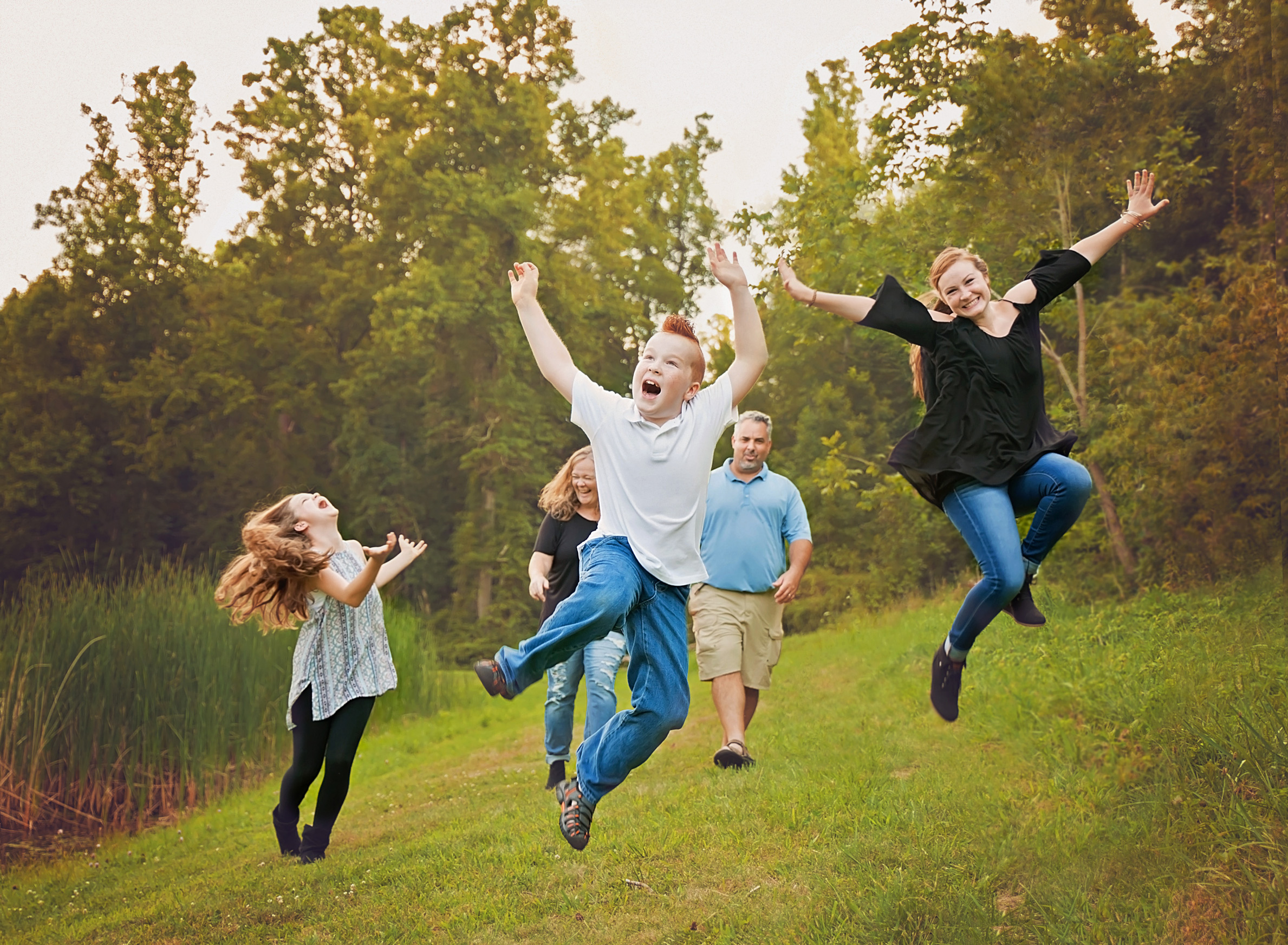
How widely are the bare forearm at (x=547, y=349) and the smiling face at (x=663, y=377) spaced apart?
0.26 meters

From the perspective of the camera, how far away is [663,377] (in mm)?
4133

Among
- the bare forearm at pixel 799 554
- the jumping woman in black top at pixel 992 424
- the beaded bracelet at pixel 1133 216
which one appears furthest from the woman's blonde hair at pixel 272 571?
the beaded bracelet at pixel 1133 216

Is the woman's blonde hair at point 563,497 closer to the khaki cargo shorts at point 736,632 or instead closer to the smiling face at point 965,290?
the khaki cargo shorts at point 736,632

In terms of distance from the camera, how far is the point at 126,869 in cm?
789

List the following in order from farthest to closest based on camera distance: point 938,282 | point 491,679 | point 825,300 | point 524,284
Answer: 1. point 938,282
2. point 825,300
3. point 524,284
4. point 491,679

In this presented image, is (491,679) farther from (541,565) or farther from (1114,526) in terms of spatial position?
(1114,526)

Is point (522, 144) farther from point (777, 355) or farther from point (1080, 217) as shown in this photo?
point (1080, 217)

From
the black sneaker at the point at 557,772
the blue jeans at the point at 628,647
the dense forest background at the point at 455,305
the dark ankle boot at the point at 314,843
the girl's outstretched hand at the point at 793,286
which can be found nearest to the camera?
the blue jeans at the point at 628,647

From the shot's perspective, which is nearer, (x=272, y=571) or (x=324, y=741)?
(x=272, y=571)

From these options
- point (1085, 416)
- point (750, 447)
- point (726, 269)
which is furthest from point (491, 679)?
point (1085, 416)

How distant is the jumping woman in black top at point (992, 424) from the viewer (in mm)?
4641

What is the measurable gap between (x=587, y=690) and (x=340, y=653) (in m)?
1.93

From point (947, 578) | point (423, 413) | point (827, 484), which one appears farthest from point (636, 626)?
point (423, 413)

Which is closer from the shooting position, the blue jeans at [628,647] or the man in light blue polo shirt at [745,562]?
the blue jeans at [628,647]
